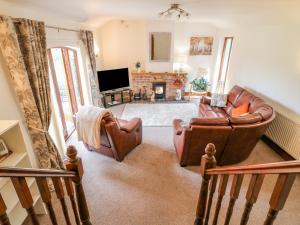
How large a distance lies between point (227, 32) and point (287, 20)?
2.91 meters

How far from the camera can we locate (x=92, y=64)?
5336mm

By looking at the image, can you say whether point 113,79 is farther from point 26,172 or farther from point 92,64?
point 26,172

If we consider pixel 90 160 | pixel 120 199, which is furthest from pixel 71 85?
pixel 120 199

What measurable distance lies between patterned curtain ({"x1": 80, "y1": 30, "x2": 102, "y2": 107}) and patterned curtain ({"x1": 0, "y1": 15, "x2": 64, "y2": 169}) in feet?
7.53

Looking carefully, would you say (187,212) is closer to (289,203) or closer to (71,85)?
(289,203)

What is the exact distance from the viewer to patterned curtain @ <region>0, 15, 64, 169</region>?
2.12 meters

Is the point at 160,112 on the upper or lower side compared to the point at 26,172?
lower

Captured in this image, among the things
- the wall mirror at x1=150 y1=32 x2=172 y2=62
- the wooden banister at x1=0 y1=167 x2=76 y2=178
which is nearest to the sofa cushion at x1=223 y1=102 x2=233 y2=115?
the wall mirror at x1=150 y1=32 x2=172 y2=62

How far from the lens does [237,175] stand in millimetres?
1101

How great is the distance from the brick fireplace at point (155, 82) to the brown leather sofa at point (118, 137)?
357cm

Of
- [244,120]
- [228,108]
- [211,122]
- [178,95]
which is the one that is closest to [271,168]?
[211,122]

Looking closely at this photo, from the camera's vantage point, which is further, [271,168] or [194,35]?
[194,35]

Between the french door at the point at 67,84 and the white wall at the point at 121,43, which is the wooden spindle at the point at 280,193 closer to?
the french door at the point at 67,84

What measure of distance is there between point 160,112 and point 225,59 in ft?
11.2
